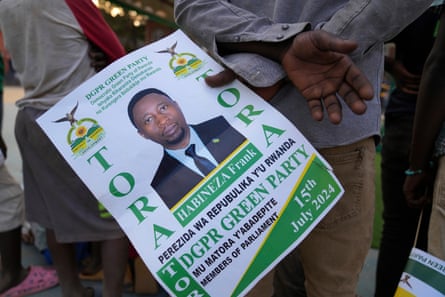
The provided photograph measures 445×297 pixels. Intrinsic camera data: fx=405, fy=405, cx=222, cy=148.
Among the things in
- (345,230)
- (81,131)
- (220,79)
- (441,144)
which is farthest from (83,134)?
(441,144)

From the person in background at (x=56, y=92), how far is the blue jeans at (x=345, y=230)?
1.11 metres

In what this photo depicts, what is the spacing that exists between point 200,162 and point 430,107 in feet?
2.57

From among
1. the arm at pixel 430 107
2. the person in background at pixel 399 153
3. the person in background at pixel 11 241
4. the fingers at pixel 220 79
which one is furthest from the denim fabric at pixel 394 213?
the person in background at pixel 11 241

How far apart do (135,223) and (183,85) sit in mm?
345

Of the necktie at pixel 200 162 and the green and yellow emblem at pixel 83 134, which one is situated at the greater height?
the green and yellow emblem at pixel 83 134

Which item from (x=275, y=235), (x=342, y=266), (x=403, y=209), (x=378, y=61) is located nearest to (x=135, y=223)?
(x=275, y=235)

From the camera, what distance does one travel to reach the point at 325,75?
88 centimetres

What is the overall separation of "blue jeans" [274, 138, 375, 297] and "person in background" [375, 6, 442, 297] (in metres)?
0.87

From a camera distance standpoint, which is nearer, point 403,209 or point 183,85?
point 183,85

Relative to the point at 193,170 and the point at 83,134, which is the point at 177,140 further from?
the point at 83,134

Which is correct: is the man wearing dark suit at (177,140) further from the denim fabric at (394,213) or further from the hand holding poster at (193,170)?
the denim fabric at (394,213)

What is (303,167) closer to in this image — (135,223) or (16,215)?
(135,223)

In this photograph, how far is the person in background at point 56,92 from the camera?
177 centimetres

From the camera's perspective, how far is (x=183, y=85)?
985 millimetres
